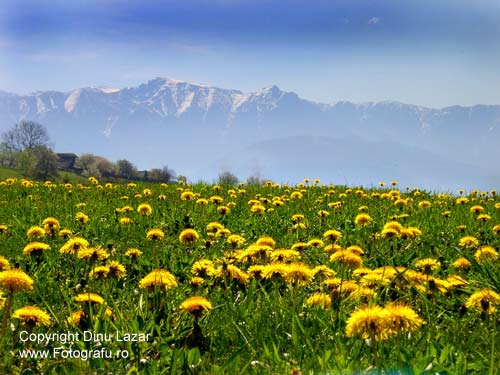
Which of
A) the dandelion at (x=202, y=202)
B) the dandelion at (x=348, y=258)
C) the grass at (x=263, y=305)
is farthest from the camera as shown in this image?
the dandelion at (x=202, y=202)

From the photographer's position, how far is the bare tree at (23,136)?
160 m

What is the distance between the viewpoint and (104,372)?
261cm

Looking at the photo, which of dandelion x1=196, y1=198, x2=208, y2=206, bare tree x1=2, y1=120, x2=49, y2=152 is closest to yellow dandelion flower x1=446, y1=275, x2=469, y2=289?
dandelion x1=196, y1=198, x2=208, y2=206

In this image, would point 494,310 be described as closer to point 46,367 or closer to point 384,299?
point 384,299

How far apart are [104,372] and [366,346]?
1454mm

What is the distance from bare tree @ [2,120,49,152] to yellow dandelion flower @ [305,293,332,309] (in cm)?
16936

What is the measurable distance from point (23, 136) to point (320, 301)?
176352mm

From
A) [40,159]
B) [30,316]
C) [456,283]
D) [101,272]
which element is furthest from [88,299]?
[40,159]

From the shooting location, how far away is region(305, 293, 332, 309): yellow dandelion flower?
3.50 metres

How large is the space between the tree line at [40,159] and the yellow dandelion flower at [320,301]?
13482cm

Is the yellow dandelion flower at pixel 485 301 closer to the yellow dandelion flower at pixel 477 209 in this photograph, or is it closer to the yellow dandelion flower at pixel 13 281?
the yellow dandelion flower at pixel 13 281

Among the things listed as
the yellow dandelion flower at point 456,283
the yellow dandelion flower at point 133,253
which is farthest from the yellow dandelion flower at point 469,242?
the yellow dandelion flower at point 133,253

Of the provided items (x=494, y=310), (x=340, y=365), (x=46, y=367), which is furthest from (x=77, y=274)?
(x=494, y=310)

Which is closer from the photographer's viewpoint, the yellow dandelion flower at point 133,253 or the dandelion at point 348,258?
the dandelion at point 348,258
